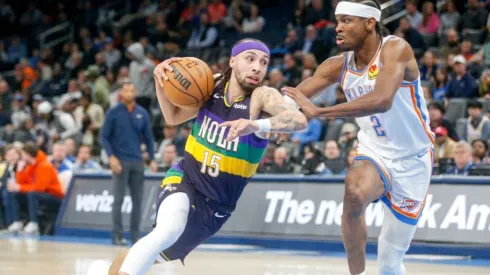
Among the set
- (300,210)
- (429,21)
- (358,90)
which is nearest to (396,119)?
(358,90)

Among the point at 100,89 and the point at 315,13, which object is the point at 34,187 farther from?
the point at 315,13

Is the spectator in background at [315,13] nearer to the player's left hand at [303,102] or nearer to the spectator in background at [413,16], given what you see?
the spectator in background at [413,16]

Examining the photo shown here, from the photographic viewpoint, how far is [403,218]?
672 cm

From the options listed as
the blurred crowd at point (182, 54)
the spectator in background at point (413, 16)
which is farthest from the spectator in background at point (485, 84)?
the spectator in background at point (413, 16)

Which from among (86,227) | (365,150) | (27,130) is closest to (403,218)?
(365,150)

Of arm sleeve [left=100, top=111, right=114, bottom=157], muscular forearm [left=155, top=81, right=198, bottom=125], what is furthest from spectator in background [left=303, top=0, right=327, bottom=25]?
muscular forearm [left=155, top=81, right=198, bottom=125]

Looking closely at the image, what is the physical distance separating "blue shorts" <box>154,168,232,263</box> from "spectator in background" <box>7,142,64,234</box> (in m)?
9.67

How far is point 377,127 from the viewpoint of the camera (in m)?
6.75

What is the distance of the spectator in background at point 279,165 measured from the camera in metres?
14.3

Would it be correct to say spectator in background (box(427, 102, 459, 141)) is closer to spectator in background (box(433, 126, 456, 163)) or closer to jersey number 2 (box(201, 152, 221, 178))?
spectator in background (box(433, 126, 456, 163))

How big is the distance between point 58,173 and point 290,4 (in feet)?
28.2

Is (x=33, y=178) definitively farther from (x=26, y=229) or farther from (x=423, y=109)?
(x=423, y=109)

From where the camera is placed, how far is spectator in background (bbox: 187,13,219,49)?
21.7m

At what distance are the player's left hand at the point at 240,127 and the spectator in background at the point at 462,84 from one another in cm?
964
